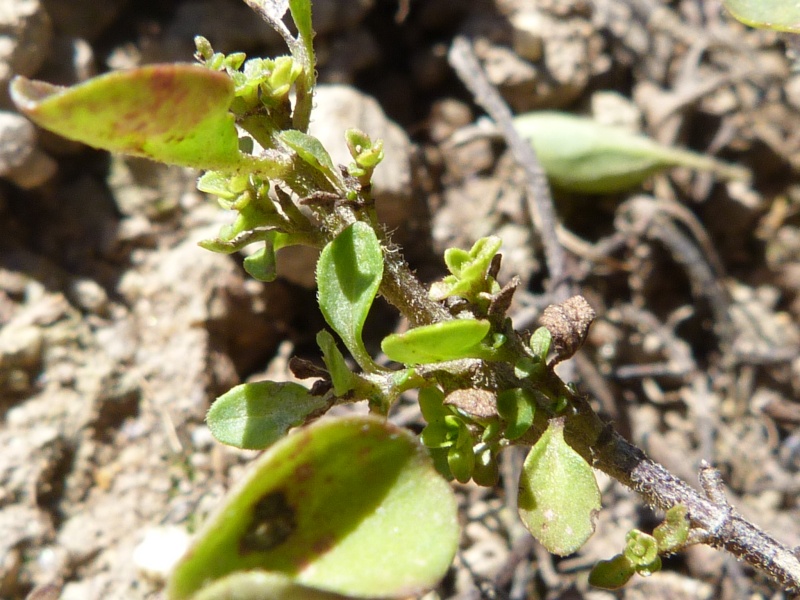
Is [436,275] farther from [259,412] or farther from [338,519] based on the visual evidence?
[338,519]

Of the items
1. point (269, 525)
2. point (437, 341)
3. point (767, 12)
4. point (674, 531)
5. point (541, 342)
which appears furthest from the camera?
point (767, 12)

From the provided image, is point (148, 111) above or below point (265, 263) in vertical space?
above

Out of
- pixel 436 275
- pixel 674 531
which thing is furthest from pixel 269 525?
pixel 436 275

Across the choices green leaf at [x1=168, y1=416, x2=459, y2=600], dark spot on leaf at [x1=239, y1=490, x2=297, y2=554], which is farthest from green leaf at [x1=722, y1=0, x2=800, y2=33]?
dark spot on leaf at [x1=239, y1=490, x2=297, y2=554]

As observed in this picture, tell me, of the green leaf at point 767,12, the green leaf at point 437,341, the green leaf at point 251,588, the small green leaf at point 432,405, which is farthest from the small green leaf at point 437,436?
the green leaf at point 767,12

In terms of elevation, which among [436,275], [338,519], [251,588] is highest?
[251,588]

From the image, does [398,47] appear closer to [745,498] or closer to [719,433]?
[719,433]

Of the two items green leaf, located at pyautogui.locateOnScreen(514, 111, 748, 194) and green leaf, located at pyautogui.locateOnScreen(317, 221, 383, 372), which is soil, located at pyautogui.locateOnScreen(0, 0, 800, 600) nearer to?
green leaf, located at pyautogui.locateOnScreen(514, 111, 748, 194)

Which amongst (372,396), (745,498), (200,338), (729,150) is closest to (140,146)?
(372,396)
